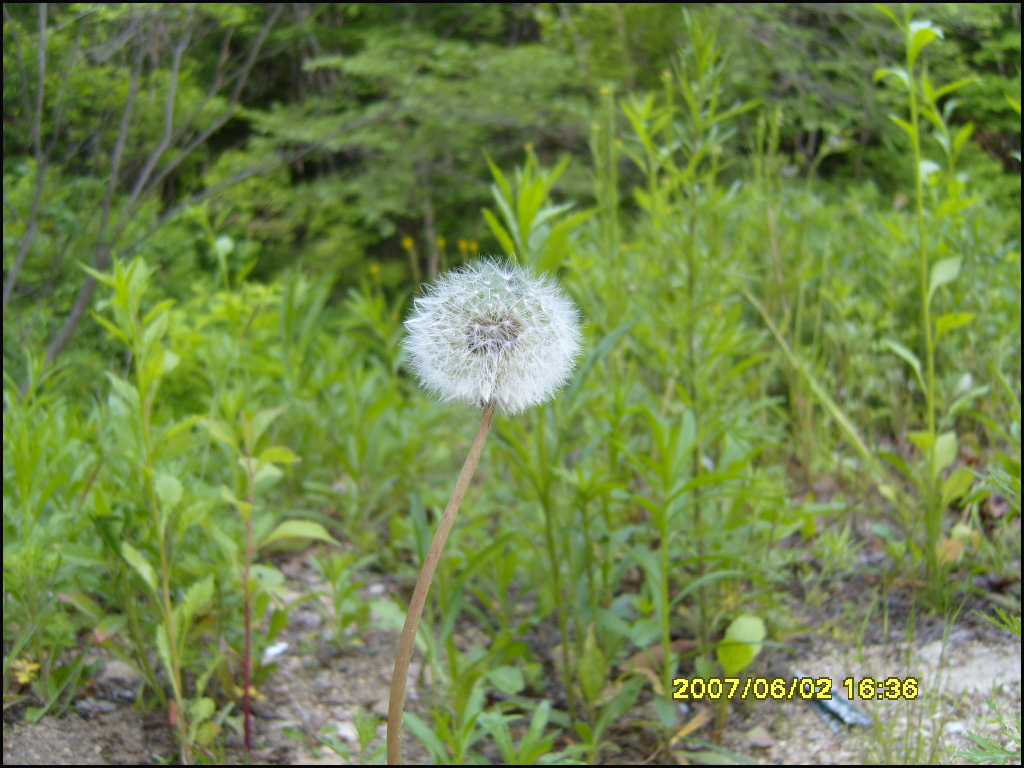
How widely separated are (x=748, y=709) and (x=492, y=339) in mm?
1469

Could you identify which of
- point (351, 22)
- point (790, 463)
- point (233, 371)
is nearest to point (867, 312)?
point (790, 463)

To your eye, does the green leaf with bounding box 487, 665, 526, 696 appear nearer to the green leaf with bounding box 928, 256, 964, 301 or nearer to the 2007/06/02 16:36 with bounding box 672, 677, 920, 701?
the 2007/06/02 16:36 with bounding box 672, 677, 920, 701

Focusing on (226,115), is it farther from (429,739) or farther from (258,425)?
(429,739)

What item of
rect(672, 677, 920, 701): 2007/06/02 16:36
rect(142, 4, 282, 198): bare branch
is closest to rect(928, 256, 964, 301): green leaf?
rect(672, 677, 920, 701): 2007/06/02 16:36

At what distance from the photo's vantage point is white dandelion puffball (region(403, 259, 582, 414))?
1.11 metres

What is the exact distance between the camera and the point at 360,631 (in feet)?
7.41

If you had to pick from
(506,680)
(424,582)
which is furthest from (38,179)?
(424,582)

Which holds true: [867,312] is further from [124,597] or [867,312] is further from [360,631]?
[124,597]

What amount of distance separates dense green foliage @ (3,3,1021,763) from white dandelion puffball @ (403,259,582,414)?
1.07 ft

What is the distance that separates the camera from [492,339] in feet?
3.71

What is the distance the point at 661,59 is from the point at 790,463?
18.2 ft

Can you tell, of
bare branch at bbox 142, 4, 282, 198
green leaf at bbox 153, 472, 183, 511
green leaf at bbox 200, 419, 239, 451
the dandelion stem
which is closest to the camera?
the dandelion stem

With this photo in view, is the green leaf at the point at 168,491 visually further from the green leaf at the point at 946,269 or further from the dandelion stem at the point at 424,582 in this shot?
the green leaf at the point at 946,269

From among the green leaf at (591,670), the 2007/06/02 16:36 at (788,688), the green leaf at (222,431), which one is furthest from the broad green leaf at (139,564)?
the 2007/06/02 16:36 at (788,688)
